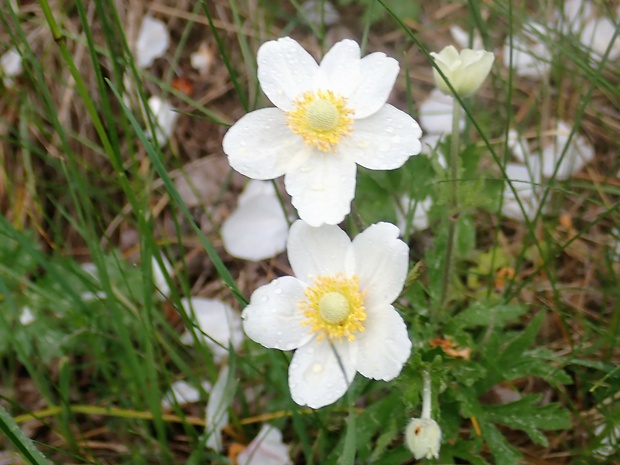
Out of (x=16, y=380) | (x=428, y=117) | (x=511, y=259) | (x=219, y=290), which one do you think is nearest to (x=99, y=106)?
(x=219, y=290)

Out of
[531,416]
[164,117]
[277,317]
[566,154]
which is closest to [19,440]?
[277,317]

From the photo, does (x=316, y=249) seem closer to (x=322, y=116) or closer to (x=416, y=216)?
(x=322, y=116)

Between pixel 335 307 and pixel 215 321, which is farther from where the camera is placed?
pixel 215 321

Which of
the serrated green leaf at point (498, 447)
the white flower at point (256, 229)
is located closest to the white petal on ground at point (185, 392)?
the white flower at point (256, 229)

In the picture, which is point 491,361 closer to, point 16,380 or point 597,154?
point 597,154

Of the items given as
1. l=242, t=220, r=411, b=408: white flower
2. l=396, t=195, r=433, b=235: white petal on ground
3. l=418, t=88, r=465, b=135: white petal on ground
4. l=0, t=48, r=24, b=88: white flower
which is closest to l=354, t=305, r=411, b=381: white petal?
l=242, t=220, r=411, b=408: white flower

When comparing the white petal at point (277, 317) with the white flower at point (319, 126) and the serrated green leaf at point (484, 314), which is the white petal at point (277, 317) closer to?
the white flower at point (319, 126)
